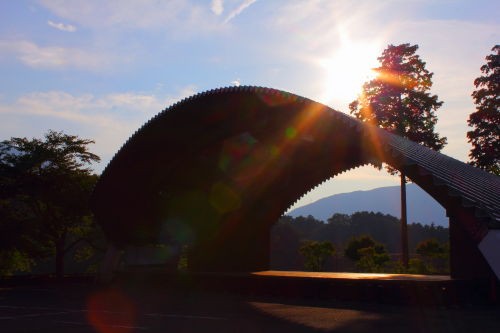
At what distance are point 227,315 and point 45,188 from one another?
19.1 m

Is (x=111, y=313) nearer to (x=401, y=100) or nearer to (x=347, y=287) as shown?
(x=347, y=287)

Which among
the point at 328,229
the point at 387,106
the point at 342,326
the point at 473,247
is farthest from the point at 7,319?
the point at 328,229

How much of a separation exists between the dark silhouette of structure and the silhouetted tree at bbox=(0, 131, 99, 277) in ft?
15.2

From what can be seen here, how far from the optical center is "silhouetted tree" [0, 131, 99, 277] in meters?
29.2

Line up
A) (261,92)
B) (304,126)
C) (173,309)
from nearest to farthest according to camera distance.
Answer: (173,309), (261,92), (304,126)

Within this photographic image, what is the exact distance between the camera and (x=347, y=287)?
17625mm

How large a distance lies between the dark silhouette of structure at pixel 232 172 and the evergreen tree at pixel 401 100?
9614 mm

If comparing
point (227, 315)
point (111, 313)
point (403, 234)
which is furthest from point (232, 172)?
point (111, 313)

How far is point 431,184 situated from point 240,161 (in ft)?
38.5

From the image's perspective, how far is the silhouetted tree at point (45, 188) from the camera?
29188 millimetres

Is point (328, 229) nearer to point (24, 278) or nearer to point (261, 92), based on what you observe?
point (24, 278)

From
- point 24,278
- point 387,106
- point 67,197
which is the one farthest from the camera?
point 387,106

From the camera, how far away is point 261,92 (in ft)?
59.9

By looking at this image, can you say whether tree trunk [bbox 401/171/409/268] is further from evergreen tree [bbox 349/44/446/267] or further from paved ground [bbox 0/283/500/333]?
paved ground [bbox 0/283/500/333]
